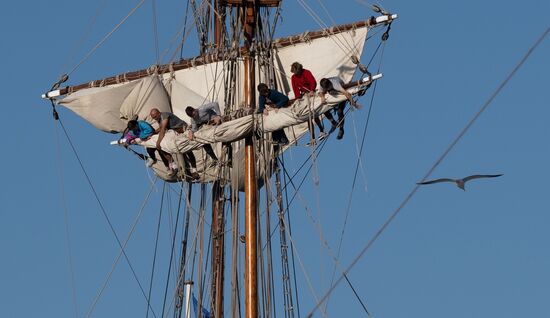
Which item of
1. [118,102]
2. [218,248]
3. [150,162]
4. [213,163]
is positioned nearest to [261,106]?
[213,163]

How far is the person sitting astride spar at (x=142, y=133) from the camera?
37.4 metres

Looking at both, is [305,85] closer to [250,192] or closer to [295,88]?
[295,88]

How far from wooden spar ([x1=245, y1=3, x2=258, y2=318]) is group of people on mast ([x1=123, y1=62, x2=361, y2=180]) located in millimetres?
535

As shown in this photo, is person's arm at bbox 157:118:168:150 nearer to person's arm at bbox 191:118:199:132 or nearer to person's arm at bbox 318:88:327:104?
person's arm at bbox 191:118:199:132

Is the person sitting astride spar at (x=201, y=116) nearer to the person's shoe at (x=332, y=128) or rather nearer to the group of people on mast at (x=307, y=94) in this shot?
the group of people on mast at (x=307, y=94)

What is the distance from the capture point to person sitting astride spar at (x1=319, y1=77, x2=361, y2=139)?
3484 cm

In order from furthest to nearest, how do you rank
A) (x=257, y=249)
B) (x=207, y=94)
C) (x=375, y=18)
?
(x=207, y=94), (x=375, y=18), (x=257, y=249)

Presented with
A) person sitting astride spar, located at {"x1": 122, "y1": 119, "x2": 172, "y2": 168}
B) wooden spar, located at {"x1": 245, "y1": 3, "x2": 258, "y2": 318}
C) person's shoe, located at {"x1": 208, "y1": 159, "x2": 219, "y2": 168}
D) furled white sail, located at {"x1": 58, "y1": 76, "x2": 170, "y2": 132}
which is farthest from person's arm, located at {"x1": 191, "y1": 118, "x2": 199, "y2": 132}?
furled white sail, located at {"x1": 58, "y1": 76, "x2": 170, "y2": 132}

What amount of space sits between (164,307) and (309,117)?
600 centimetres

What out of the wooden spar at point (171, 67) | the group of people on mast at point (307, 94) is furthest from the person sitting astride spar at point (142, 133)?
the group of people on mast at point (307, 94)

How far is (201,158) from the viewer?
41.0 meters

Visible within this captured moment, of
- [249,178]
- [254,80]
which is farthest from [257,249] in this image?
[254,80]

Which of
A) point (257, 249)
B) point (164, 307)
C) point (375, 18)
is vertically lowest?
point (257, 249)

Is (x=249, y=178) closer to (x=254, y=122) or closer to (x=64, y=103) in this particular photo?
(x=254, y=122)
